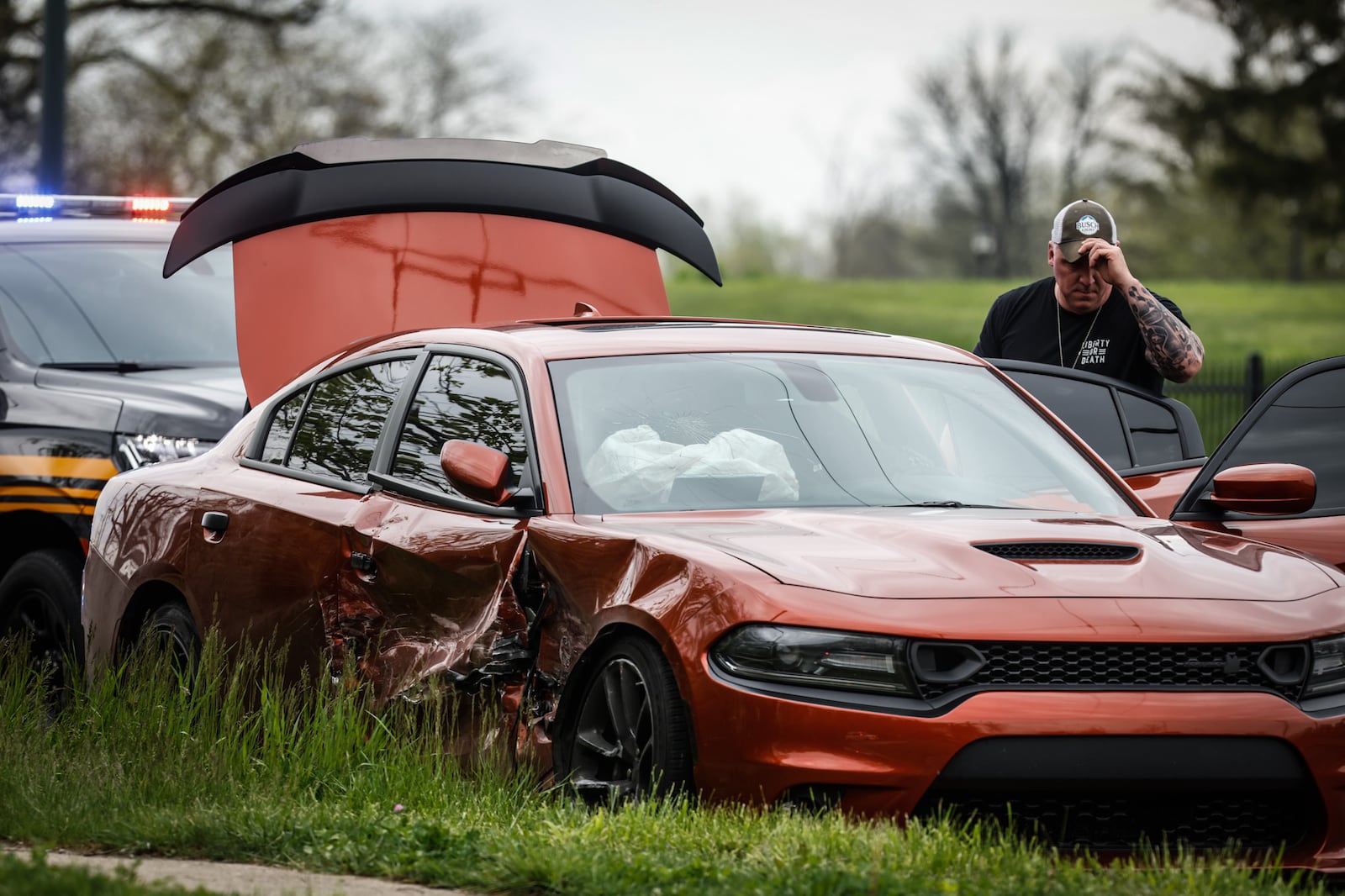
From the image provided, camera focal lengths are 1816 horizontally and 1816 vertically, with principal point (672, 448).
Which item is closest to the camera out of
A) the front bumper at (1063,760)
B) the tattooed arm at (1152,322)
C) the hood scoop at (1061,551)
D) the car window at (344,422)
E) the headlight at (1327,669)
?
the front bumper at (1063,760)

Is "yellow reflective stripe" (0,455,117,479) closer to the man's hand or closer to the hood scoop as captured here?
the man's hand

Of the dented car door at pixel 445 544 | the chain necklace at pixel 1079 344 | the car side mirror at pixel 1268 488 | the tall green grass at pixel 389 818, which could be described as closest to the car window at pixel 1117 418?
the chain necklace at pixel 1079 344

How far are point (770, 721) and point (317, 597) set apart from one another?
2.08 m

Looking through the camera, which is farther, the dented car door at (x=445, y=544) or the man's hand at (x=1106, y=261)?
the man's hand at (x=1106, y=261)

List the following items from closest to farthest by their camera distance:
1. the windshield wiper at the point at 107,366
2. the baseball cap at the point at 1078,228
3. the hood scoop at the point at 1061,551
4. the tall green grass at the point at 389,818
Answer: the tall green grass at the point at 389,818 → the hood scoop at the point at 1061,551 → the baseball cap at the point at 1078,228 → the windshield wiper at the point at 107,366

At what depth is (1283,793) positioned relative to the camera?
4207mm

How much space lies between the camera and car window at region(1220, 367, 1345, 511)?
565 centimetres

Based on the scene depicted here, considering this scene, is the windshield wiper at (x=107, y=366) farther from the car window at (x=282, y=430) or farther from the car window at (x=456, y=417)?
the car window at (x=456, y=417)

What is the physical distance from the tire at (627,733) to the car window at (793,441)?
0.59 meters

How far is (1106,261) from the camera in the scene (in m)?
7.47

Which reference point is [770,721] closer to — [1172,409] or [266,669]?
[266,669]

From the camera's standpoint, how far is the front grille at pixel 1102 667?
4098 mm

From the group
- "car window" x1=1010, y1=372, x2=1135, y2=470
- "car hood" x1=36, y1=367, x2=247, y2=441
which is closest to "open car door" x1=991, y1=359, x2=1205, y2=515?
"car window" x1=1010, y1=372, x2=1135, y2=470

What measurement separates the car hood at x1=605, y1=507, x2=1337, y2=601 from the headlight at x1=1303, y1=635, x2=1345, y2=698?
154mm
